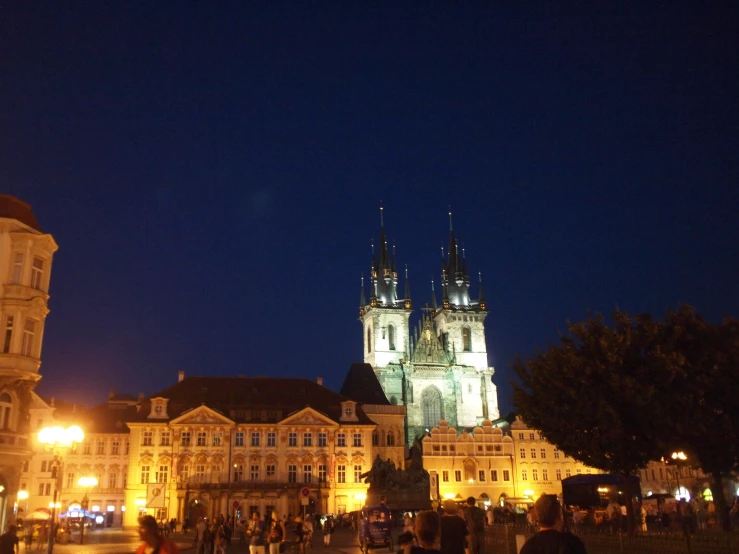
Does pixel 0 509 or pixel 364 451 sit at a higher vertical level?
pixel 364 451

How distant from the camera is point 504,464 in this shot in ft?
234

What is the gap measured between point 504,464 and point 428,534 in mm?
68467

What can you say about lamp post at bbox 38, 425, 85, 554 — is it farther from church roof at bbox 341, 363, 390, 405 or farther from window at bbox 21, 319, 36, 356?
church roof at bbox 341, 363, 390, 405

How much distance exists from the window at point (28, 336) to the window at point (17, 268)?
1.56 m

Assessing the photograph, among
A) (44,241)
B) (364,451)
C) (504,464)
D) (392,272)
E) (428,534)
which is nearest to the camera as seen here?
(428,534)

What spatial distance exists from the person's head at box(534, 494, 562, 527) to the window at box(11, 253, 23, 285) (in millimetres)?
24368

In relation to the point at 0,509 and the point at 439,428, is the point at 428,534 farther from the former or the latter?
the point at 439,428

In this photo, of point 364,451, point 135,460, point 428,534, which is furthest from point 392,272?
point 428,534

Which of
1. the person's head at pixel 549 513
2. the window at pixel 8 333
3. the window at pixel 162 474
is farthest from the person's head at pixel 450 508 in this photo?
the window at pixel 162 474

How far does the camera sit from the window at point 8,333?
24.9 metres

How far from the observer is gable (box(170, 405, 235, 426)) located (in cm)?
5991

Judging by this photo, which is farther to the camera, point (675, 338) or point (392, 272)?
point (392, 272)

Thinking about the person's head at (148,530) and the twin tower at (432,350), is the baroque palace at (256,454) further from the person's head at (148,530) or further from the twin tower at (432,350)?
the person's head at (148,530)

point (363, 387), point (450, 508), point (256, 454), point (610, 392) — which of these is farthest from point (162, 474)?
point (450, 508)
